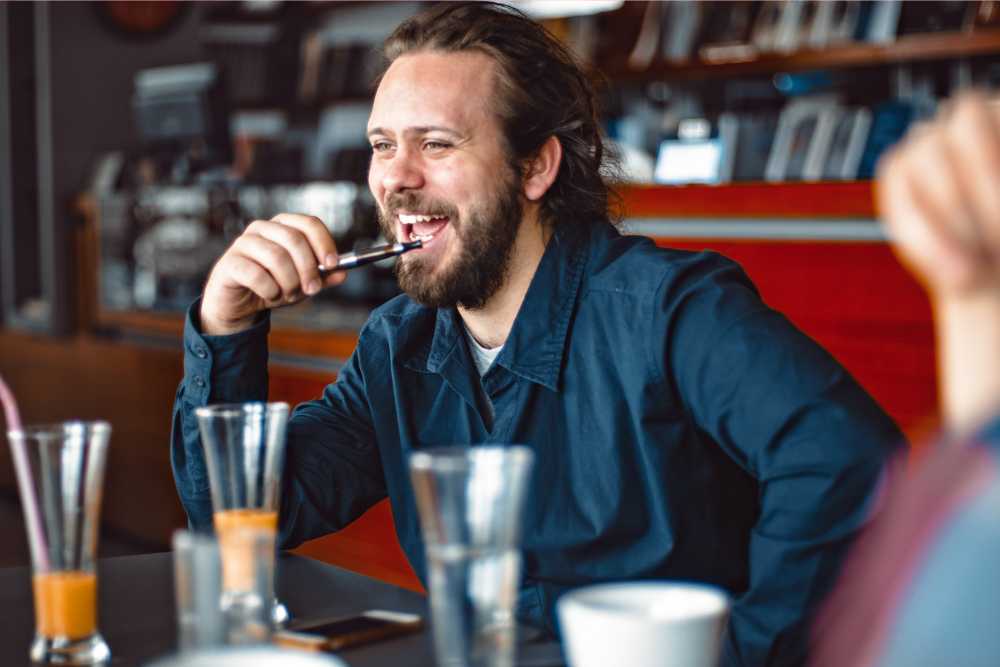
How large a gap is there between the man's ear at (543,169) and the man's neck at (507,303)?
0.19 feet

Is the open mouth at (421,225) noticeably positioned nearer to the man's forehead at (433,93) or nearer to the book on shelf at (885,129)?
the man's forehead at (433,93)

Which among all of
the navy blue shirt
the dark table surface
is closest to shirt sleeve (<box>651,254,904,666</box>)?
the navy blue shirt

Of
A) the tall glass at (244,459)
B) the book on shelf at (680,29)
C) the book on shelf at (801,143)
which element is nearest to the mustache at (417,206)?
the tall glass at (244,459)

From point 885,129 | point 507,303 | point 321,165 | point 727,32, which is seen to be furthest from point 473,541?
point 321,165

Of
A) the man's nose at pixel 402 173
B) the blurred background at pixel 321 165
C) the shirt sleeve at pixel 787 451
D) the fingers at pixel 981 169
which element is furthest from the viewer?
the blurred background at pixel 321 165

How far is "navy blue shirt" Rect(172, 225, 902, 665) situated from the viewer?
51.1 inches

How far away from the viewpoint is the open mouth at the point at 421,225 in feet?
5.88

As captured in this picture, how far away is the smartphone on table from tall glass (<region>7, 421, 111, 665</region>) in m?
0.15

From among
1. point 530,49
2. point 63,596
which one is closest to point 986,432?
point 63,596

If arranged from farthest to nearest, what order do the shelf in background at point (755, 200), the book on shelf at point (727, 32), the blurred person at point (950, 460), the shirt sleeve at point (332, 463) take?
the book on shelf at point (727, 32) → the shelf in background at point (755, 200) → the shirt sleeve at point (332, 463) → the blurred person at point (950, 460)

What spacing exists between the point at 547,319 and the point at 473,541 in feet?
2.70

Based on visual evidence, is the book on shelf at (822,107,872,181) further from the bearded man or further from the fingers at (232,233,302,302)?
the fingers at (232,233,302,302)

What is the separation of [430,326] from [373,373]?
104mm

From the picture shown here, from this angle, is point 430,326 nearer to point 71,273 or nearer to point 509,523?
point 509,523
